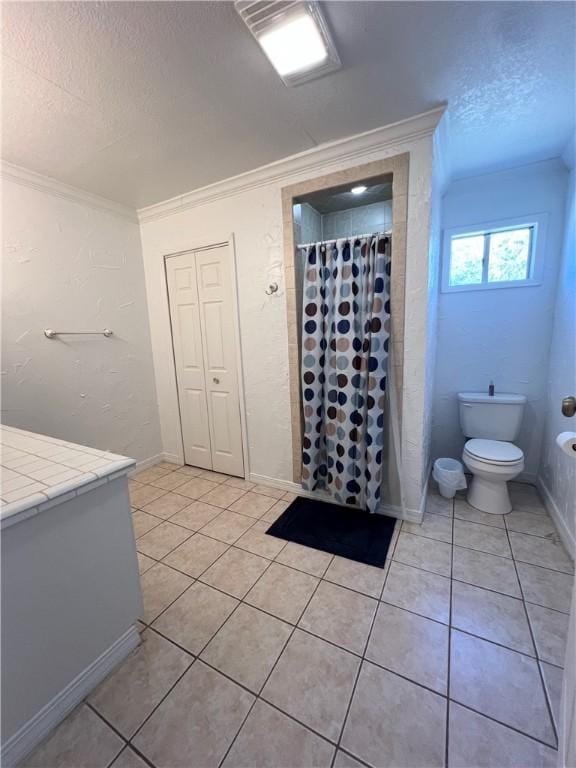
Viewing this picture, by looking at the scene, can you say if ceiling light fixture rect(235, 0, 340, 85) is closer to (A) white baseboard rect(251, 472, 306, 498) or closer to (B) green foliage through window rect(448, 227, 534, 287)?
(B) green foliage through window rect(448, 227, 534, 287)

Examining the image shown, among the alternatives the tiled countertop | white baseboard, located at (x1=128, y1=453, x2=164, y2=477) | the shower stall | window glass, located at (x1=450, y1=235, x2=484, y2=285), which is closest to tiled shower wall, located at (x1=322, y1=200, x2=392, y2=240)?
the shower stall

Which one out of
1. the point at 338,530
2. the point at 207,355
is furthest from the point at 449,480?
the point at 207,355

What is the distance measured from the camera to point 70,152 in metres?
1.81

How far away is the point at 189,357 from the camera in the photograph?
2746 millimetres

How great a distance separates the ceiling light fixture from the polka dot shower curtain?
2.72 ft

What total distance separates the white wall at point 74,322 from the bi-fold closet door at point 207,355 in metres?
0.36

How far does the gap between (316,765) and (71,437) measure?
2.37m

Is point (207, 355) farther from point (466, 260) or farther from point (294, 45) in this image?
point (466, 260)

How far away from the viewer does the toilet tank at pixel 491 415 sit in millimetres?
2191

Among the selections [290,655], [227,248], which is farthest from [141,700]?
[227,248]

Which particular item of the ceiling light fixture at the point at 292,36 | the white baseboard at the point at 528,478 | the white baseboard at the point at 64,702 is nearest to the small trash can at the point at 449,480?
the white baseboard at the point at 528,478

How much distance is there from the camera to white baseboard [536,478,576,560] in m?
1.63

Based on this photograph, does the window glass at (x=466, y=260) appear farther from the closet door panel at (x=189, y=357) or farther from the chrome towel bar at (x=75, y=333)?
the chrome towel bar at (x=75, y=333)

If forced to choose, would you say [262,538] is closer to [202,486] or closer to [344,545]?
[344,545]
